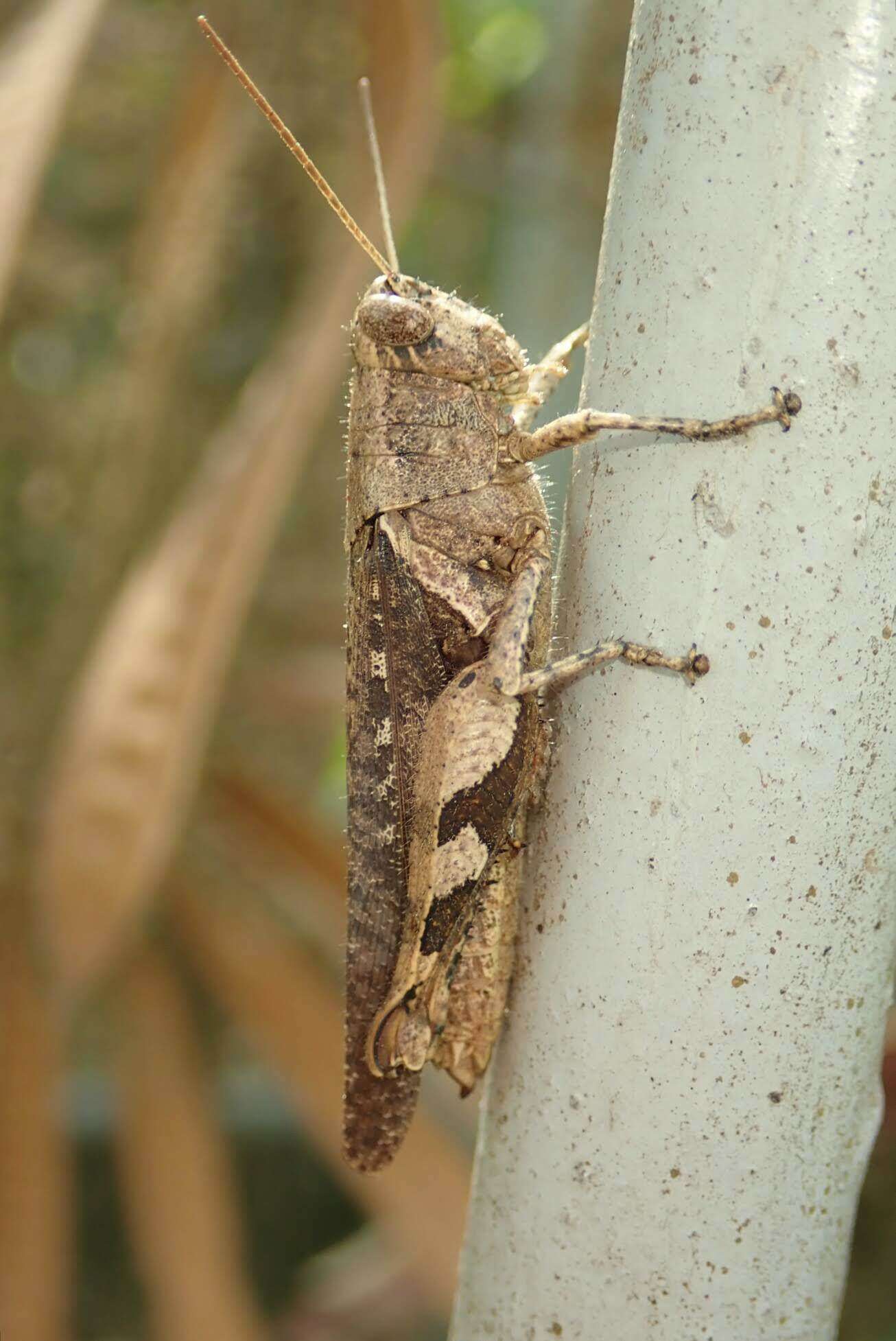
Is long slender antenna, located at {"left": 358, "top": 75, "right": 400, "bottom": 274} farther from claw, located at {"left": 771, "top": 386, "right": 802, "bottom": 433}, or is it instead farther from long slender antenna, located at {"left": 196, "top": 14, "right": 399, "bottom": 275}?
claw, located at {"left": 771, "top": 386, "right": 802, "bottom": 433}

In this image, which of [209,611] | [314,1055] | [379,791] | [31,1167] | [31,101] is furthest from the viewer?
[314,1055]

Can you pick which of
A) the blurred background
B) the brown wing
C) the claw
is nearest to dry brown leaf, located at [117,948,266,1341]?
the blurred background

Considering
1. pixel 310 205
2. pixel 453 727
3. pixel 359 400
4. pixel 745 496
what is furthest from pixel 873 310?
pixel 310 205

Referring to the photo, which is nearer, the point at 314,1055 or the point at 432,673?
the point at 432,673

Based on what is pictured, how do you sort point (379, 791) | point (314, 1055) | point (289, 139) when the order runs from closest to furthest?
point (289, 139) < point (379, 791) < point (314, 1055)

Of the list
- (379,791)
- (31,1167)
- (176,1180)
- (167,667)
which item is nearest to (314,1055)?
(176,1180)

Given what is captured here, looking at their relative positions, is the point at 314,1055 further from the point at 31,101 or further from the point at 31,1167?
the point at 31,101

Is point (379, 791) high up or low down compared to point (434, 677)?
down

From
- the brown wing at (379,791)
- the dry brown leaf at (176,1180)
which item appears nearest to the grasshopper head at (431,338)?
the brown wing at (379,791)
